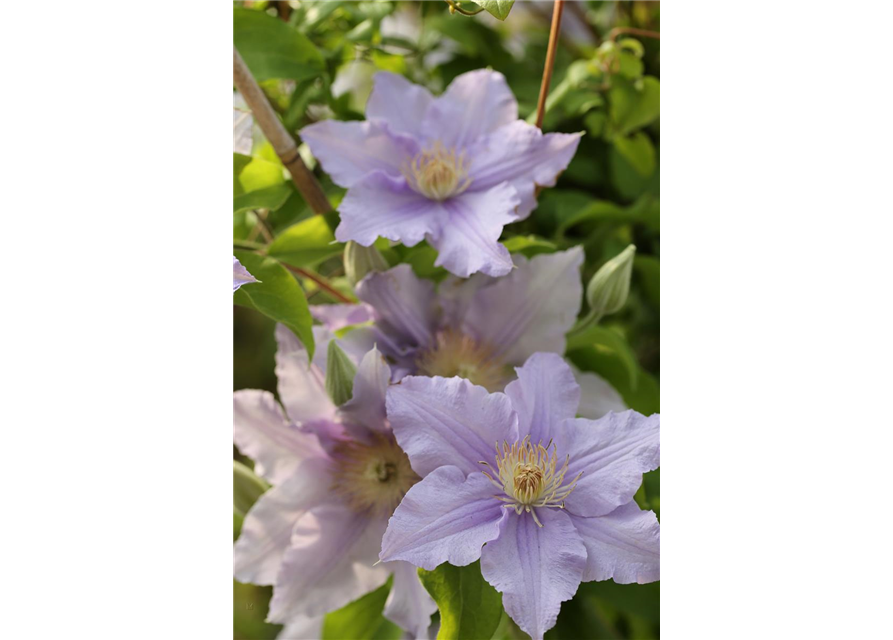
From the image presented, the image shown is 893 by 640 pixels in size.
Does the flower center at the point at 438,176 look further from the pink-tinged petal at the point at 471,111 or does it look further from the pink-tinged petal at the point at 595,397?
the pink-tinged petal at the point at 595,397

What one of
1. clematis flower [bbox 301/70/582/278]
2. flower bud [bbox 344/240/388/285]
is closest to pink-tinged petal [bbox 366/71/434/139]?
clematis flower [bbox 301/70/582/278]

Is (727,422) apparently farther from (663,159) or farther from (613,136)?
(613,136)

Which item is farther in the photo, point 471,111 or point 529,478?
point 471,111

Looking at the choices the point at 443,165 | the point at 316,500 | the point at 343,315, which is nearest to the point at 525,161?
the point at 443,165

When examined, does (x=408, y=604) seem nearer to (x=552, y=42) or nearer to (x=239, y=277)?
(x=239, y=277)

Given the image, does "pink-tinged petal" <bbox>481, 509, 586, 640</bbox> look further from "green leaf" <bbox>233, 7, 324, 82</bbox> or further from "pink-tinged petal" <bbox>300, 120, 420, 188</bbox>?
"green leaf" <bbox>233, 7, 324, 82</bbox>

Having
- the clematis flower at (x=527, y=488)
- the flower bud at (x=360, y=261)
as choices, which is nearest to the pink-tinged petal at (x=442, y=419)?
the clematis flower at (x=527, y=488)

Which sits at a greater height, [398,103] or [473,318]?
[398,103]
